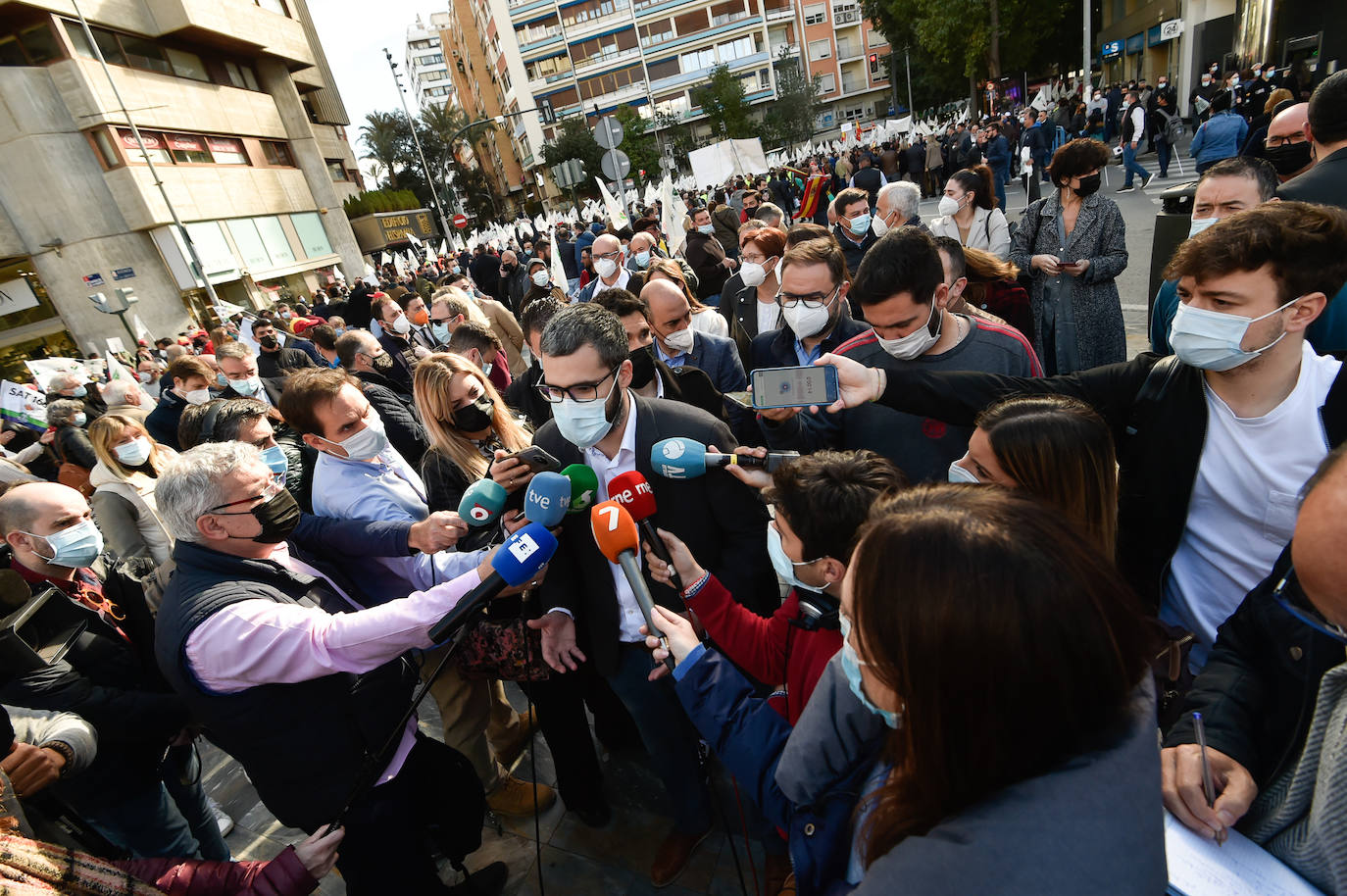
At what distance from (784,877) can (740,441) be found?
6.31 ft

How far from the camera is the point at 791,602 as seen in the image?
184 centimetres

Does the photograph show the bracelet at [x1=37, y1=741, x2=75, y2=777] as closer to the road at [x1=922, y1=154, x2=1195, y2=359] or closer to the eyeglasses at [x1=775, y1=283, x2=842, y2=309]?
the eyeglasses at [x1=775, y1=283, x2=842, y2=309]

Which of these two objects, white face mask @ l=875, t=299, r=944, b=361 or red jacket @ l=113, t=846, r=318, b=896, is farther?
white face mask @ l=875, t=299, r=944, b=361

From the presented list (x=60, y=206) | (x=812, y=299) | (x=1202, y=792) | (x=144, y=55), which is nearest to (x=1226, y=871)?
(x=1202, y=792)

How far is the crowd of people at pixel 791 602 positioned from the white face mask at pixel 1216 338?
0.01m

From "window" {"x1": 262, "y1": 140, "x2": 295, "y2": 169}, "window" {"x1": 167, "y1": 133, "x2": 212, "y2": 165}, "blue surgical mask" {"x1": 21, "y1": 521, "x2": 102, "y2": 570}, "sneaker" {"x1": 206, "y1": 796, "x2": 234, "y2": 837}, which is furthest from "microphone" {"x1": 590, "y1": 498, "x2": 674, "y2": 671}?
"window" {"x1": 262, "y1": 140, "x2": 295, "y2": 169}

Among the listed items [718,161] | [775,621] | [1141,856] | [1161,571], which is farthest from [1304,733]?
[718,161]

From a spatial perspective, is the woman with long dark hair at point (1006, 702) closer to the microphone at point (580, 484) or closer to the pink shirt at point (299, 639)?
the microphone at point (580, 484)

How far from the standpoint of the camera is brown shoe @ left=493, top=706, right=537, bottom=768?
3197 mm

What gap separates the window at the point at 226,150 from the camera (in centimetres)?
2417

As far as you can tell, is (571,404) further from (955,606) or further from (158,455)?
(158,455)

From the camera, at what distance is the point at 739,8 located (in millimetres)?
54344

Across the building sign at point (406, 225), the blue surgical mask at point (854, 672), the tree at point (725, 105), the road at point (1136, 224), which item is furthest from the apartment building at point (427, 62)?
the blue surgical mask at point (854, 672)

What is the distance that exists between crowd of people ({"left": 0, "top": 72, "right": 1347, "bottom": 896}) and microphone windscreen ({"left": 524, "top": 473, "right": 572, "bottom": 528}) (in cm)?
1
